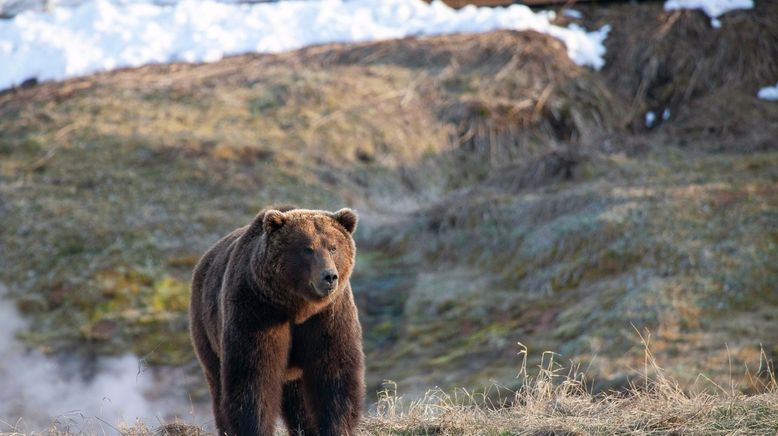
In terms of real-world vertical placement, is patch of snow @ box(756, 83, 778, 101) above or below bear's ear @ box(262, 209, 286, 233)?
below

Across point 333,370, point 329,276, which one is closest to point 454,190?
point 333,370

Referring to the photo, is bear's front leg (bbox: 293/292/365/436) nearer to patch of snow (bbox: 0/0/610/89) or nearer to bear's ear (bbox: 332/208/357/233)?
bear's ear (bbox: 332/208/357/233)

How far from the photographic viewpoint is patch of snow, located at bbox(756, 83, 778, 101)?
817 inches

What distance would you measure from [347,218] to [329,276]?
2.75ft

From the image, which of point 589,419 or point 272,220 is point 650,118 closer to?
point 589,419

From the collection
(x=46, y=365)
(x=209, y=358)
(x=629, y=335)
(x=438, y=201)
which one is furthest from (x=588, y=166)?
(x=209, y=358)

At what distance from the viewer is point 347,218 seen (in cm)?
745

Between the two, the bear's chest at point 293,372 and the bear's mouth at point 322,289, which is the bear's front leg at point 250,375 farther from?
the bear's mouth at point 322,289

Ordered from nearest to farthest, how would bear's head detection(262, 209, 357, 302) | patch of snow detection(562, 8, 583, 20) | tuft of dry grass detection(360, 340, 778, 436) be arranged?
tuft of dry grass detection(360, 340, 778, 436), bear's head detection(262, 209, 357, 302), patch of snow detection(562, 8, 583, 20)

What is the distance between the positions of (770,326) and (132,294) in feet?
30.1

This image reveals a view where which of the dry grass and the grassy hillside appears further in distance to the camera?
the grassy hillside

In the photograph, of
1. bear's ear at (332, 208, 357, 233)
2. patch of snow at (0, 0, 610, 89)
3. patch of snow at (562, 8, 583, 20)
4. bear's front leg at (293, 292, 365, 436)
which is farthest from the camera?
patch of snow at (562, 8, 583, 20)

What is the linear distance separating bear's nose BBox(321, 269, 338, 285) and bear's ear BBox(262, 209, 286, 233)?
60 cm

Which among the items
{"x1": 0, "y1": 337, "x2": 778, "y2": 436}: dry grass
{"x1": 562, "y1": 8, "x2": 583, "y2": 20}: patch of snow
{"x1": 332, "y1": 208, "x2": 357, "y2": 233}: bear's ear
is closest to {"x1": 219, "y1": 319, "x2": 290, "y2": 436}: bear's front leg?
{"x1": 0, "y1": 337, "x2": 778, "y2": 436}: dry grass
